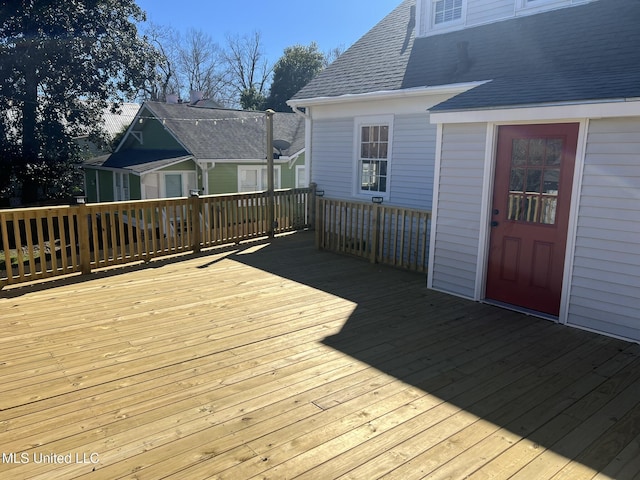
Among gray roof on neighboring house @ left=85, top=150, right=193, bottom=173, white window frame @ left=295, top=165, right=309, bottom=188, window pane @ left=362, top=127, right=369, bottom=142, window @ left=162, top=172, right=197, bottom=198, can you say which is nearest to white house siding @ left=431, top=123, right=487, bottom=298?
window pane @ left=362, top=127, right=369, bottom=142

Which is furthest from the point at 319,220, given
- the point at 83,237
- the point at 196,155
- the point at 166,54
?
the point at 166,54

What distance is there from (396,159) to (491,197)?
3.35 meters

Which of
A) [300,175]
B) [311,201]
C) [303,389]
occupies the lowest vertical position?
[303,389]

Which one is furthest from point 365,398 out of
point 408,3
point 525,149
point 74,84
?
point 74,84

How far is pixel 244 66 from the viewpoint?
40.7 m

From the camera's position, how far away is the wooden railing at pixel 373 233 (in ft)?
21.9

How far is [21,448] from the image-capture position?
8.52 ft

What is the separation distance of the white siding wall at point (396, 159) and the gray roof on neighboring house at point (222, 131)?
8063 mm

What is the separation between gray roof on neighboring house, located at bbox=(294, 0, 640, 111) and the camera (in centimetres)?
492

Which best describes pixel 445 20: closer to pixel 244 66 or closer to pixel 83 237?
pixel 83 237

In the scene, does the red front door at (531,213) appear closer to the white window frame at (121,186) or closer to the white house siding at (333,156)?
the white house siding at (333,156)

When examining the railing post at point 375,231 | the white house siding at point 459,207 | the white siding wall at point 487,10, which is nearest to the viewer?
the white house siding at point 459,207

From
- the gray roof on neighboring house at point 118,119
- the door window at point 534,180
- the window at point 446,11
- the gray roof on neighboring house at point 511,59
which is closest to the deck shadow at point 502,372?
the door window at point 534,180

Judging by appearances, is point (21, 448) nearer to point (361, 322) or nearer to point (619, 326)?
point (361, 322)
